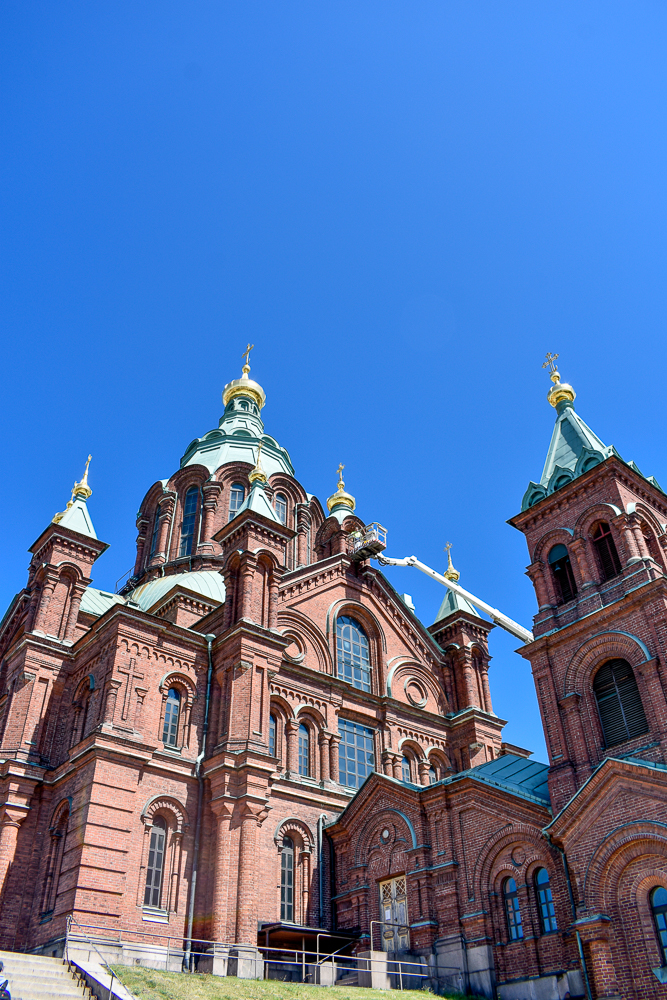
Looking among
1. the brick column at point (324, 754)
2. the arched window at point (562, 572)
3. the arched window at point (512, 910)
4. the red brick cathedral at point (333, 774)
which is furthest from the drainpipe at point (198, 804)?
the arched window at point (562, 572)

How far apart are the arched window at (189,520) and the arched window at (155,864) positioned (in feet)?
56.0

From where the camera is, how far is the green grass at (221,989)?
15.8 meters

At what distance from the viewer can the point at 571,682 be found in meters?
21.4

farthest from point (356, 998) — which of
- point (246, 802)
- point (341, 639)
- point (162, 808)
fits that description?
point (341, 639)

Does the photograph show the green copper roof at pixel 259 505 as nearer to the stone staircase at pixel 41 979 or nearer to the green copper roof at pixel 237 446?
the green copper roof at pixel 237 446

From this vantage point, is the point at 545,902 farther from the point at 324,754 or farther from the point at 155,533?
the point at 155,533

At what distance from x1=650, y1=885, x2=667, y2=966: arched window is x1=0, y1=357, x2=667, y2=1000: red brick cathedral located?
0.05 m

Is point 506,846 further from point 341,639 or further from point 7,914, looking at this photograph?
point 7,914

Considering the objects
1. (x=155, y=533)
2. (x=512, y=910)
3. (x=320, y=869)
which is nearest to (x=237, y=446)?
(x=155, y=533)

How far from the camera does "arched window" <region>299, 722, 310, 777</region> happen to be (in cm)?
2655

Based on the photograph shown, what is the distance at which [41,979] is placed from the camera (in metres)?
16.4

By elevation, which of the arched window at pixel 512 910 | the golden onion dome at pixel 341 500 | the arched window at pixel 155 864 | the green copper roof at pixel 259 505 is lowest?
the arched window at pixel 512 910

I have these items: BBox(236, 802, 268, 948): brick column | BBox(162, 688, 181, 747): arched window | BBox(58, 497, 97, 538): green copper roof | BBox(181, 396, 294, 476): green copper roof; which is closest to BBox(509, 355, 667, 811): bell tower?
BBox(236, 802, 268, 948): brick column

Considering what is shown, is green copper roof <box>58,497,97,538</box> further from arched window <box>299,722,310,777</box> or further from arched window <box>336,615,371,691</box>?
arched window <box>299,722,310,777</box>
